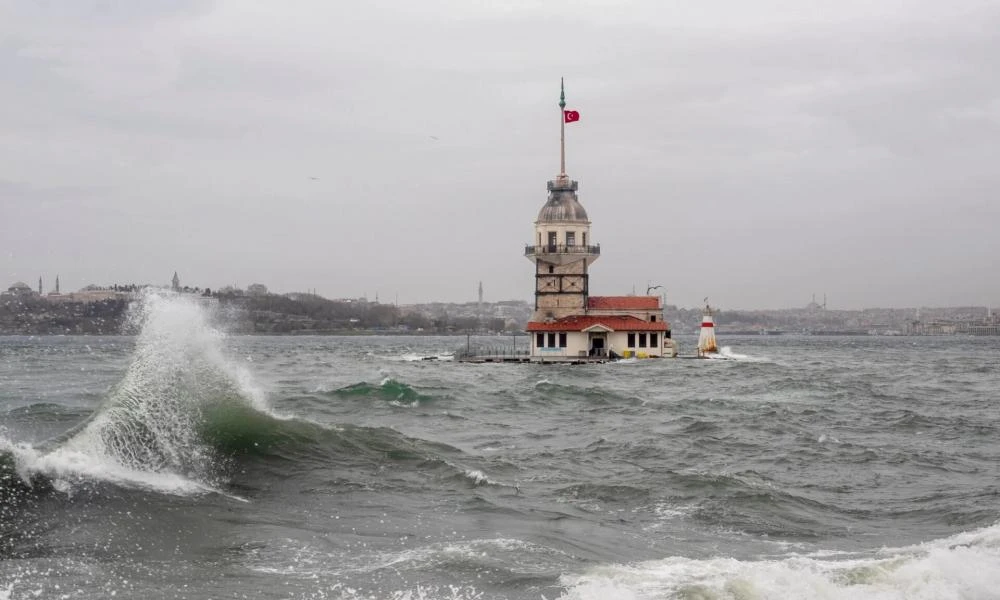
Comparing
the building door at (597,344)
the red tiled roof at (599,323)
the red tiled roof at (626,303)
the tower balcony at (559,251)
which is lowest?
the building door at (597,344)

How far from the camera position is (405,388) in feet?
118

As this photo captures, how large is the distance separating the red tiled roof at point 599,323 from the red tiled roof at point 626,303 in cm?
123

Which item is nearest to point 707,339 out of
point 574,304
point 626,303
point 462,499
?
point 626,303

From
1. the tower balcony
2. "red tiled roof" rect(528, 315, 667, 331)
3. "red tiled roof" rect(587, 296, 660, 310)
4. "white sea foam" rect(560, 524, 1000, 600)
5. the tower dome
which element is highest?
the tower dome

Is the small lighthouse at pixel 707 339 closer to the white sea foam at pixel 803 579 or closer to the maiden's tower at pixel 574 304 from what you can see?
the maiden's tower at pixel 574 304

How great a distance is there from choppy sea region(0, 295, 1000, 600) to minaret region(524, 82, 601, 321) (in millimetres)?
32607

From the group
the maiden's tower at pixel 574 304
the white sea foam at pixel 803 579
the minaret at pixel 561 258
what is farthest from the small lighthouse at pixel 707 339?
the white sea foam at pixel 803 579

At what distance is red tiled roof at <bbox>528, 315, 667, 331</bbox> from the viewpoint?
196 ft

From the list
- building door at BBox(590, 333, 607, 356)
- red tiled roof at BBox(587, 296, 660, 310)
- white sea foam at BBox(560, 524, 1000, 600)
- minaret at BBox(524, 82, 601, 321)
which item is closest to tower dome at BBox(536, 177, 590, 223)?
minaret at BBox(524, 82, 601, 321)

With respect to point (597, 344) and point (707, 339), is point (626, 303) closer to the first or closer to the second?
point (597, 344)

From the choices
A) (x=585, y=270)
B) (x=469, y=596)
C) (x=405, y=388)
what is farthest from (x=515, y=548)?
(x=585, y=270)

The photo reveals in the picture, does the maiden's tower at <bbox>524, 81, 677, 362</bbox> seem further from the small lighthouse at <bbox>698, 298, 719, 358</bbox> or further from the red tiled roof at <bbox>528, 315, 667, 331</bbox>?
the small lighthouse at <bbox>698, 298, 719, 358</bbox>

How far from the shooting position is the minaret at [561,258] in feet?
204

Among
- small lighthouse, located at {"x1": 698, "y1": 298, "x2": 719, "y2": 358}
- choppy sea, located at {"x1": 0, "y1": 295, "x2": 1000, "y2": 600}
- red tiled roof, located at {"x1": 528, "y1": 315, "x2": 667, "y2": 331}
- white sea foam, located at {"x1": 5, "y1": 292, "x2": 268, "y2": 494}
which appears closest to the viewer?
choppy sea, located at {"x1": 0, "y1": 295, "x2": 1000, "y2": 600}
